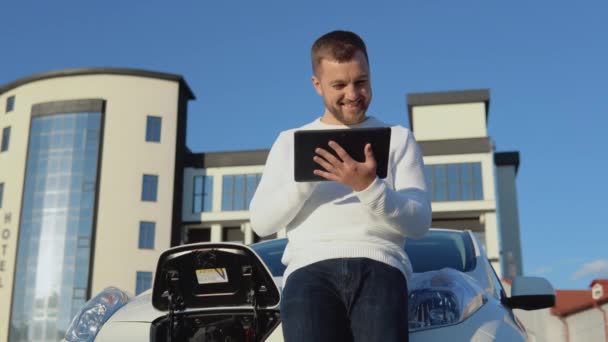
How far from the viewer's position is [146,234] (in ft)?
166

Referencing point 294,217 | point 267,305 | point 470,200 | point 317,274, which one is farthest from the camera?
point 470,200

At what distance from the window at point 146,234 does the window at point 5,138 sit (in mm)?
11772

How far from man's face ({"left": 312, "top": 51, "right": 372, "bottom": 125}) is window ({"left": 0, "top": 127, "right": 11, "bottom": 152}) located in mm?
54789

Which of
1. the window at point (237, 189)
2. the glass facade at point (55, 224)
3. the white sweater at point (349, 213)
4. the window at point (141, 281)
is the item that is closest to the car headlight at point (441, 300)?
the white sweater at point (349, 213)

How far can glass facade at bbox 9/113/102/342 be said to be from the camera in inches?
1896

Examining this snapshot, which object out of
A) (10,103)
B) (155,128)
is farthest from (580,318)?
(10,103)

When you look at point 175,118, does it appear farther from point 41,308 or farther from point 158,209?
point 41,308

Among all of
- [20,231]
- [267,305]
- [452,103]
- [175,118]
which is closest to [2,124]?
[20,231]

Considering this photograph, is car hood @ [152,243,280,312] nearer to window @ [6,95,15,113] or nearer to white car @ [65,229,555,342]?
white car @ [65,229,555,342]

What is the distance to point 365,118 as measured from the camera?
249 cm

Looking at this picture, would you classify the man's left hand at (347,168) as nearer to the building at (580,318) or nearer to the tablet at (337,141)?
the tablet at (337,141)

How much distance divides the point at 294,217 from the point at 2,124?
56528 mm

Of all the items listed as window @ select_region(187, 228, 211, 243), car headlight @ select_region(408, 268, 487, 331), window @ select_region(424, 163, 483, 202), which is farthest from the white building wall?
car headlight @ select_region(408, 268, 487, 331)

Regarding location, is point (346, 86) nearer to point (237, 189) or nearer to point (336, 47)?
point (336, 47)
